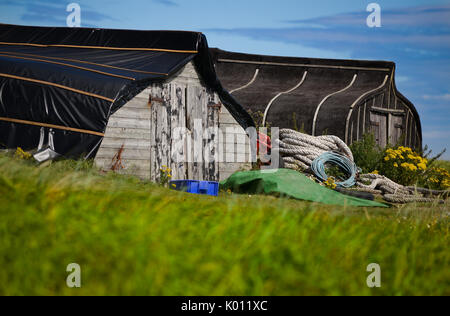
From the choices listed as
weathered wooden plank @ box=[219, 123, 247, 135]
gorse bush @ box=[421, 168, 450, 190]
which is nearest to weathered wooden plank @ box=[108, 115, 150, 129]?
weathered wooden plank @ box=[219, 123, 247, 135]

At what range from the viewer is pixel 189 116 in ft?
33.2

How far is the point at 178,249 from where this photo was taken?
2.75m

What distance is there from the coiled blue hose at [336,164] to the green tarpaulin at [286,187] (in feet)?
8.08

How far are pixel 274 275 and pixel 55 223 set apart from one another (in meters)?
1.31

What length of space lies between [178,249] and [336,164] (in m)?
10.6

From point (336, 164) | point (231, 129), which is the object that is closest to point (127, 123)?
point (231, 129)

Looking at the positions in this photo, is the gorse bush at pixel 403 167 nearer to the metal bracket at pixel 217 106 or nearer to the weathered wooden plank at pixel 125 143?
the metal bracket at pixel 217 106

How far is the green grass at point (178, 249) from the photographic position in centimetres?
248

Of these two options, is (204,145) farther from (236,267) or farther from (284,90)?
(284,90)

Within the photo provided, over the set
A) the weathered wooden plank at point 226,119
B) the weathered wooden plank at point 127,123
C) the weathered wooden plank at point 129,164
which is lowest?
the weathered wooden plank at point 129,164

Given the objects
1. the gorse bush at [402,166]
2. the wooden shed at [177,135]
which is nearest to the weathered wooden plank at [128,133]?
the wooden shed at [177,135]

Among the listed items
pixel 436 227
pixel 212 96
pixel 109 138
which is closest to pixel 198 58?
pixel 212 96

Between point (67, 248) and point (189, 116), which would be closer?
point (67, 248)

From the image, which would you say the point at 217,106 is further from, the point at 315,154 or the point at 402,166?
the point at 402,166
